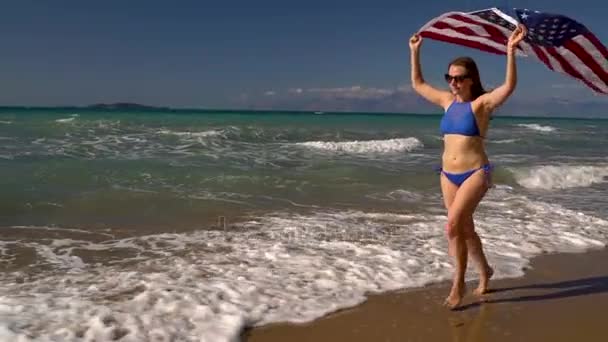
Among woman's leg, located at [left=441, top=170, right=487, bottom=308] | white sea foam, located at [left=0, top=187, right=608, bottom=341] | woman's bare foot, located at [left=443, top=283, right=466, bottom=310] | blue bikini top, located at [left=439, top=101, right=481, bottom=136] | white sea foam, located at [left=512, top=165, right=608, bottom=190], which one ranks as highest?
blue bikini top, located at [left=439, top=101, right=481, bottom=136]

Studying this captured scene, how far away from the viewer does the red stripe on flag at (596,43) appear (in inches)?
178

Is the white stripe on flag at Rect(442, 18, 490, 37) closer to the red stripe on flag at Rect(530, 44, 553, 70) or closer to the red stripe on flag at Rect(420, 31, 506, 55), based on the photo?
the red stripe on flag at Rect(420, 31, 506, 55)

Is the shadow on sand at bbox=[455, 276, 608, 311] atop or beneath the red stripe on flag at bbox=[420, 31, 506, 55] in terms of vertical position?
beneath

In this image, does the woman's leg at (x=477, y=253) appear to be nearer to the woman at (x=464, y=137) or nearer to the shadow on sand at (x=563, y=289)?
the woman at (x=464, y=137)

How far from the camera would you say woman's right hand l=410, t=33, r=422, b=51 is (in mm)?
4258

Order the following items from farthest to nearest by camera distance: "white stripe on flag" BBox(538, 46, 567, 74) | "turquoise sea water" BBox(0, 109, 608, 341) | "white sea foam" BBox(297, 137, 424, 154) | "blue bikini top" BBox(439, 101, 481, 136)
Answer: "white sea foam" BBox(297, 137, 424, 154)
"white stripe on flag" BBox(538, 46, 567, 74)
"turquoise sea water" BBox(0, 109, 608, 341)
"blue bikini top" BBox(439, 101, 481, 136)

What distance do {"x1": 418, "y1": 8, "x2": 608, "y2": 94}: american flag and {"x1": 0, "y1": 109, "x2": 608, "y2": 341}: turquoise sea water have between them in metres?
2.06

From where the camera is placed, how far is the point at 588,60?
472 centimetres

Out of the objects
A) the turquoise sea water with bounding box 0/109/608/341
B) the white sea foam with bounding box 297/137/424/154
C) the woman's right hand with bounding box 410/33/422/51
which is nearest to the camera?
the turquoise sea water with bounding box 0/109/608/341

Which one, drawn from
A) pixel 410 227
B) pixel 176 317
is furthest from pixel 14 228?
pixel 410 227

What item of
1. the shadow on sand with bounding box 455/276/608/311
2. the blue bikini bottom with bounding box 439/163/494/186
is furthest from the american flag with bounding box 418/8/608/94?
the shadow on sand with bounding box 455/276/608/311

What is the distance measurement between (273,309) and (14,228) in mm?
4366

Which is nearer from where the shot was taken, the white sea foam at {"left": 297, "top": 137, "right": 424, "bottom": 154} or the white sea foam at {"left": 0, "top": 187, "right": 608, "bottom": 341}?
the white sea foam at {"left": 0, "top": 187, "right": 608, "bottom": 341}

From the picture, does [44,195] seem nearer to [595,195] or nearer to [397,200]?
[397,200]
